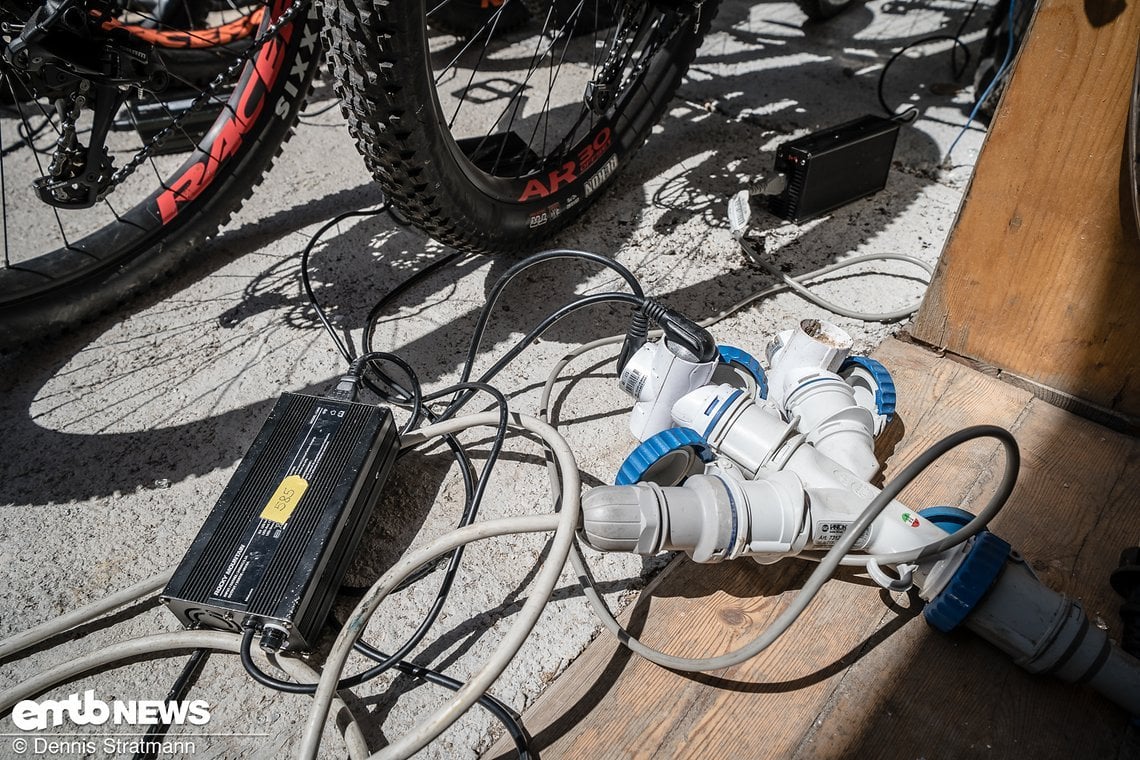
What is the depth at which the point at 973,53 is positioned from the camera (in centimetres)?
226

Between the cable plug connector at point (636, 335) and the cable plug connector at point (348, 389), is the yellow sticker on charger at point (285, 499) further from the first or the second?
the cable plug connector at point (636, 335)

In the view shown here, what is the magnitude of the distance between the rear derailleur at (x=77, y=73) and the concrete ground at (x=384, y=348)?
279mm

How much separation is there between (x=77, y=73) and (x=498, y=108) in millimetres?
1071

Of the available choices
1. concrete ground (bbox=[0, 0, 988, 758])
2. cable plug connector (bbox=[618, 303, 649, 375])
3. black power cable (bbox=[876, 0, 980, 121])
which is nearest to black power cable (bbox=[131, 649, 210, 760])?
concrete ground (bbox=[0, 0, 988, 758])

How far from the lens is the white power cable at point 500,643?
659mm

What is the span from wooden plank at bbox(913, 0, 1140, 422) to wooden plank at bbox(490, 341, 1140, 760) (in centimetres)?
20

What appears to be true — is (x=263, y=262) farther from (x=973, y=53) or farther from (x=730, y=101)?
(x=973, y=53)

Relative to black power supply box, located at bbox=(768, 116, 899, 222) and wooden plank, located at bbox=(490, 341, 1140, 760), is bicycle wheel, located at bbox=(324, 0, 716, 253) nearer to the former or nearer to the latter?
black power supply box, located at bbox=(768, 116, 899, 222)

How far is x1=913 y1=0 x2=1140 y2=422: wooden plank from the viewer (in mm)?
881

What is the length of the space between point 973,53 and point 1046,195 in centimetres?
164

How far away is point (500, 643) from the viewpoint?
736 mm

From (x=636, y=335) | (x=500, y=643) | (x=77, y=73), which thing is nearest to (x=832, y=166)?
(x=636, y=335)

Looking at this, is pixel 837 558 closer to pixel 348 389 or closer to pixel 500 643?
pixel 500 643

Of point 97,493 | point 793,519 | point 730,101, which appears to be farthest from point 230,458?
point 730,101
